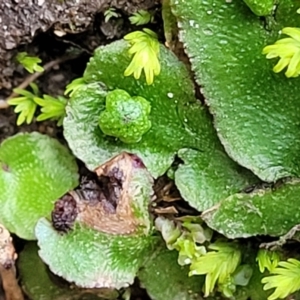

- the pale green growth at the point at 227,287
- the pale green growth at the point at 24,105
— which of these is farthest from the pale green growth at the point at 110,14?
the pale green growth at the point at 227,287

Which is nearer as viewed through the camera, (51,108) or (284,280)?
(284,280)

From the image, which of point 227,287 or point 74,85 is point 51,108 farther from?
point 227,287

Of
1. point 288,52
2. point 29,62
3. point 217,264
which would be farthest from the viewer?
point 29,62

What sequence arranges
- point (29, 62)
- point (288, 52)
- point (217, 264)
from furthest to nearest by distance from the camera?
point (29, 62), point (217, 264), point (288, 52)

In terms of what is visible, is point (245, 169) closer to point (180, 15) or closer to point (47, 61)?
point (180, 15)

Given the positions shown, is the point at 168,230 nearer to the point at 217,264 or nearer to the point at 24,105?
the point at 217,264

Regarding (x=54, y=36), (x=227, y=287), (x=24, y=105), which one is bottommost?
(x=227, y=287)

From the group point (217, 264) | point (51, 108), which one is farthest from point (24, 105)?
point (217, 264)

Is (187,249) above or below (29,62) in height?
below

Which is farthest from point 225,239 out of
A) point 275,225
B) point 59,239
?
point 59,239
